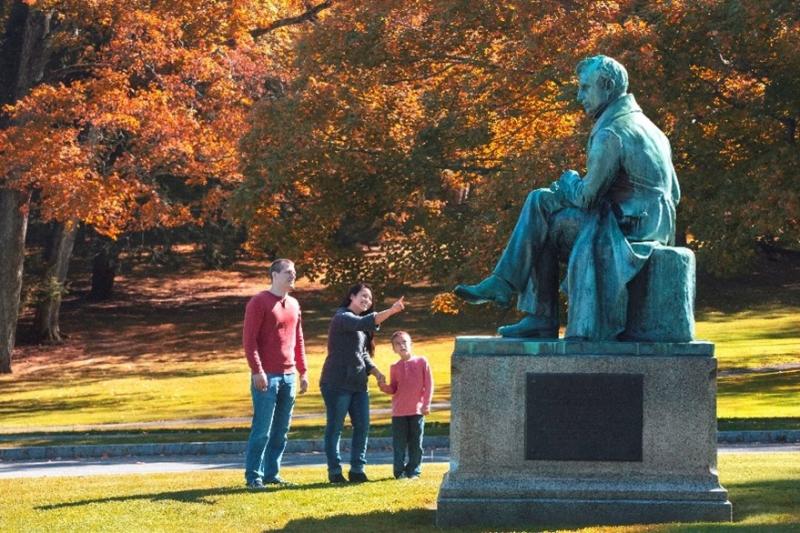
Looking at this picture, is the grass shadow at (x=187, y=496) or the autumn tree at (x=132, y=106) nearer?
the grass shadow at (x=187, y=496)

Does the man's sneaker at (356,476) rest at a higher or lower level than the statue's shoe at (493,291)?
lower

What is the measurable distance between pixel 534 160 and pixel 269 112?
21.8ft

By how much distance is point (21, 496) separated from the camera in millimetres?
13133

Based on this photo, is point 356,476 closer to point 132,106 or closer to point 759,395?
point 759,395

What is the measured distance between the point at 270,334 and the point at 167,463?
19.5 ft

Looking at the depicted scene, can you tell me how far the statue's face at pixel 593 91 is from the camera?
36.8 ft

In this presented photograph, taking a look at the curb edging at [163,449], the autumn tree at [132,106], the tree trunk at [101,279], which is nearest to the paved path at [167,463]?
the curb edging at [163,449]

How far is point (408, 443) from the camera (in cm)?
1395

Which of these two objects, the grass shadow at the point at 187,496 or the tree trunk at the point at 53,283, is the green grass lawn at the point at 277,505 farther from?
the tree trunk at the point at 53,283

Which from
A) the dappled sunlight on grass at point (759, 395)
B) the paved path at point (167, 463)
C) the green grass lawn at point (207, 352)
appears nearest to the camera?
the paved path at point (167, 463)

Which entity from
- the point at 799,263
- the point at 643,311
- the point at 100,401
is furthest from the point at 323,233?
the point at 799,263

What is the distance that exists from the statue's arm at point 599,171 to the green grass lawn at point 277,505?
228 centimetres

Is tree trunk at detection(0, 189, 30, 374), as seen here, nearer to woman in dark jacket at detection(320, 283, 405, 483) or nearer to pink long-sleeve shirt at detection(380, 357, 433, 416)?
pink long-sleeve shirt at detection(380, 357, 433, 416)

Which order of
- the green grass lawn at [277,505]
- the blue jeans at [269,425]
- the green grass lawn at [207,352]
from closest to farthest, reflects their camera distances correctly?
the green grass lawn at [277,505] < the blue jeans at [269,425] < the green grass lawn at [207,352]
